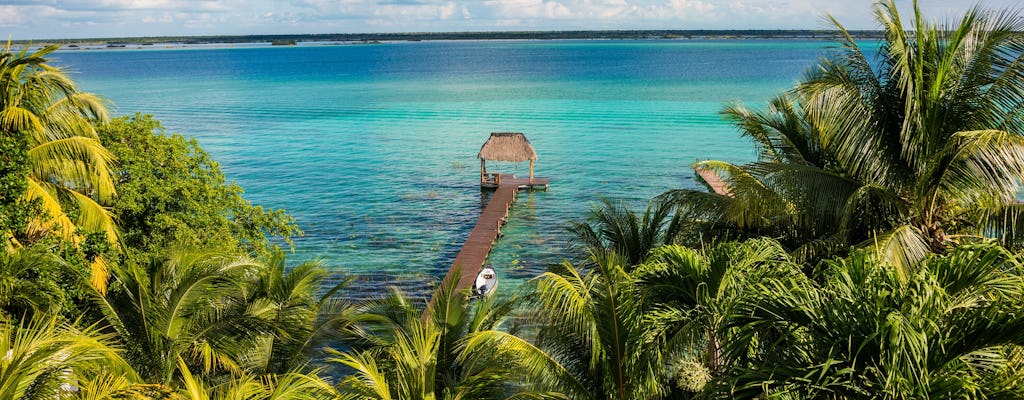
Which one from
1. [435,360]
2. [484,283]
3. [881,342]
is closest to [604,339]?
[435,360]

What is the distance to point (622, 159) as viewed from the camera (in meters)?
34.4

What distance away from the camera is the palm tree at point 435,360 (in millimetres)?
6641

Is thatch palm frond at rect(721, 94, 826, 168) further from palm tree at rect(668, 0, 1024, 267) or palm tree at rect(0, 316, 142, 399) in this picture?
palm tree at rect(0, 316, 142, 399)

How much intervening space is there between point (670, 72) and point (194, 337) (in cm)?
8654

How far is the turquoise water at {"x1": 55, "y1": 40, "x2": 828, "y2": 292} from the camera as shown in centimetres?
2200

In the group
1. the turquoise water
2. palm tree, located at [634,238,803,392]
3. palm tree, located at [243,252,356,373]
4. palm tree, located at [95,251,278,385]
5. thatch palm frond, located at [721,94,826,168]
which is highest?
thatch palm frond, located at [721,94,826,168]

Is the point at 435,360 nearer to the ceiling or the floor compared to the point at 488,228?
nearer to the ceiling

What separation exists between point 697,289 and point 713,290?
0.89 ft

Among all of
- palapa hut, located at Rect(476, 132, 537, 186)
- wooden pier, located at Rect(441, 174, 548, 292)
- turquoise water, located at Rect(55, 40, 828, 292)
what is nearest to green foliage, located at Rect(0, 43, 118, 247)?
turquoise water, located at Rect(55, 40, 828, 292)

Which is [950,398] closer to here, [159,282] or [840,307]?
[840,307]

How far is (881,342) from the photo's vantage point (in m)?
4.16

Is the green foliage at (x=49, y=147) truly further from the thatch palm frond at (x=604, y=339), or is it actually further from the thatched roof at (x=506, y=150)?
the thatched roof at (x=506, y=150)

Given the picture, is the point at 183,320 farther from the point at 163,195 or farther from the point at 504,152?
the point at 504,152

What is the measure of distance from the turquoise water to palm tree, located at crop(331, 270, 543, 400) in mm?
4922
